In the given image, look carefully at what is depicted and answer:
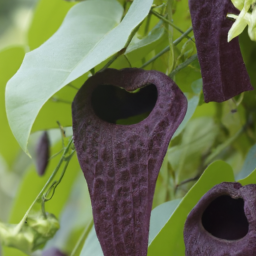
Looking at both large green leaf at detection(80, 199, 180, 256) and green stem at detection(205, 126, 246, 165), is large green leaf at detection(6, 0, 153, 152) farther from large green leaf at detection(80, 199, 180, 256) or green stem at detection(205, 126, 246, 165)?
green stem at detection(205, 126, 246, 165)

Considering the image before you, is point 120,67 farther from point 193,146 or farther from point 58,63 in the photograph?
point 193,146

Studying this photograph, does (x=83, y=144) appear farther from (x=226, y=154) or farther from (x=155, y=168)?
(x=226, y=154)

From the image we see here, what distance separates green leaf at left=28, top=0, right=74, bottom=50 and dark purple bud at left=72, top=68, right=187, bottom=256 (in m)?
0.20

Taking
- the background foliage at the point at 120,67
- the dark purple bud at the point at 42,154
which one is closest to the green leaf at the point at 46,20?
the background foliage at the point at 120,67

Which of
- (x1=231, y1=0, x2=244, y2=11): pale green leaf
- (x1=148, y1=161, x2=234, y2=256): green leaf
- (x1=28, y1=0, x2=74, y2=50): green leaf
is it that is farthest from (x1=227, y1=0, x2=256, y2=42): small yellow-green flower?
(x1=28, y1=0, x2=74, y2=50): green leaf

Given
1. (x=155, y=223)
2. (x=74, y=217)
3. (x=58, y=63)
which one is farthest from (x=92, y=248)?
(x=74, y=217)

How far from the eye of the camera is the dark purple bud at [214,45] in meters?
0.23

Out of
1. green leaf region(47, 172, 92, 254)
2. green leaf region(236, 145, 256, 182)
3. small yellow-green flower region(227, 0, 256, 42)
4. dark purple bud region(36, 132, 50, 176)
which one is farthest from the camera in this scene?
green leaf region(47, 172, 92, 254)

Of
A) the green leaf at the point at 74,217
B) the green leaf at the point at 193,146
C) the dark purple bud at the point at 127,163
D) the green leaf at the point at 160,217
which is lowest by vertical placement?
the green leaf at the point at 74,217

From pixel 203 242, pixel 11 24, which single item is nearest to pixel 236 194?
pixel 203 242

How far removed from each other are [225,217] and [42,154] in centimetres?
26

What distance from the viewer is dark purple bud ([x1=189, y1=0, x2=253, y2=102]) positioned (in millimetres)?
230

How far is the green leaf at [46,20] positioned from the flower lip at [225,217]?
9.8 inches

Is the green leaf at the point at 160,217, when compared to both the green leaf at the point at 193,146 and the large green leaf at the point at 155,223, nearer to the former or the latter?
the large green leaf at the point at 155,223
